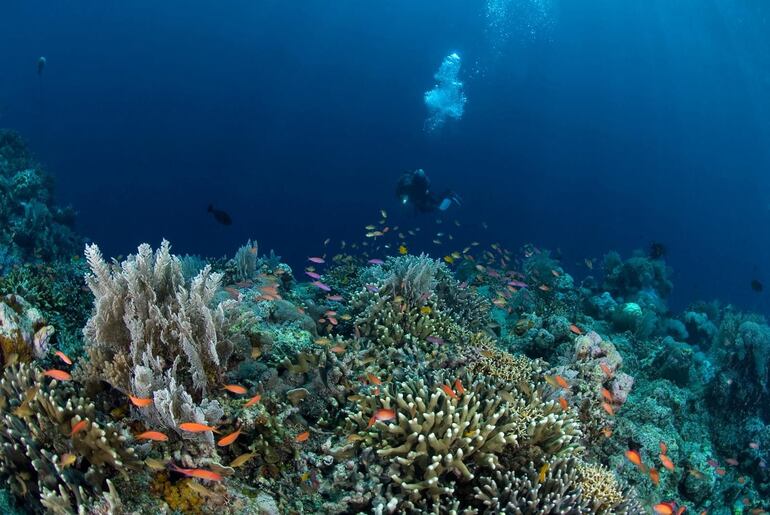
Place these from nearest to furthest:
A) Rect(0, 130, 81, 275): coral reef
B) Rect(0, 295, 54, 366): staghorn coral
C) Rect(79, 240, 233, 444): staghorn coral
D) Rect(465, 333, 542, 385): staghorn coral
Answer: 1. Rect(79, 240, 233, 444): staghorn coral
2. Rect(0, 295, 54, 366): staghorn coral
3. Rect(465, 333, 542, 385): staghorn coral
4. Rect(0, 130, 81, 275): coral reef

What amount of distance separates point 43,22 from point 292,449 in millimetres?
108531

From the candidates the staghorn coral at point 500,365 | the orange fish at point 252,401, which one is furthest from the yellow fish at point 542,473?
the orange fish at point 252,401

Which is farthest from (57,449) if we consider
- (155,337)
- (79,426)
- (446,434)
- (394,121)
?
(394,121)

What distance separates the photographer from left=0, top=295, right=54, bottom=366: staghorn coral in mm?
4668

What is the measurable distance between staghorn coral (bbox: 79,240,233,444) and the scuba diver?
1383 cm

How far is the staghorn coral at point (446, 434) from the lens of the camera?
399cm

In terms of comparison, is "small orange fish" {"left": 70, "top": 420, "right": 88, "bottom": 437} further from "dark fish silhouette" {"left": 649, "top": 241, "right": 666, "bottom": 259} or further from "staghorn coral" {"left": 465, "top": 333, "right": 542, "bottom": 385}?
"dark fish silhouette" {"left": 649, "top": 241, "right": 666, "bottom": 259}

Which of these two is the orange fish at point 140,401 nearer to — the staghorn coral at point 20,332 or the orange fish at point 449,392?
the staghorn coral at point 20,332

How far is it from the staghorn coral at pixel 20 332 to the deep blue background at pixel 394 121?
51.5 m

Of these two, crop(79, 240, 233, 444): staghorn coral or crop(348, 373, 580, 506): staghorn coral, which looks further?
crop(348, 373, 580, 506): staghorn coral

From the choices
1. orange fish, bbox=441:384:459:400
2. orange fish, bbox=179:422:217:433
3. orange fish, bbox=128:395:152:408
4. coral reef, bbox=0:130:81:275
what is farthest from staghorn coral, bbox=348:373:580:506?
coral reef, bbox=0:130:81:275

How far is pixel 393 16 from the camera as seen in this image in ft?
Answer: 290

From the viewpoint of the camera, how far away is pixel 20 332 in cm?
485

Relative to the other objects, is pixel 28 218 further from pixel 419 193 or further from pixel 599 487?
pixel 599 487
